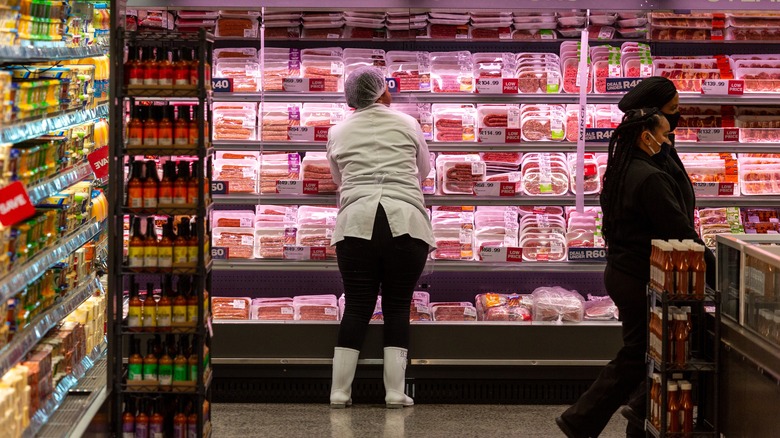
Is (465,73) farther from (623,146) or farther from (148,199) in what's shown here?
(148,199)

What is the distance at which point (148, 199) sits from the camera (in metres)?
4.33

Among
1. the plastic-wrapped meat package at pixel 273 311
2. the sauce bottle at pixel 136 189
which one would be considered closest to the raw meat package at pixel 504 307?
the plastic-wrapped meat package at pixel 273 311

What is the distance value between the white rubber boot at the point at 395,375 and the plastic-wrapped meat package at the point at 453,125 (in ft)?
4.38

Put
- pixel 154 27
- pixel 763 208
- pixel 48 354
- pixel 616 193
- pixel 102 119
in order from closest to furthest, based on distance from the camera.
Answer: pixel 48 354 < pixel 616 193 < pixel 102 119 < pixel 154 27 < pixel 763 208

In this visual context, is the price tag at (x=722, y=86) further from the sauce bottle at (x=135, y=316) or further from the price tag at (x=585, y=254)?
the sauce bottle at (x=135, y=316)

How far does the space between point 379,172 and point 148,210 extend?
1818 mm

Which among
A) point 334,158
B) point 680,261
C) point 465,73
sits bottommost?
point 680,261

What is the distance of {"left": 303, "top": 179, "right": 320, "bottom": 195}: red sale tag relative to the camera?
6.31 m

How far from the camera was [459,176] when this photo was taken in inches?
253

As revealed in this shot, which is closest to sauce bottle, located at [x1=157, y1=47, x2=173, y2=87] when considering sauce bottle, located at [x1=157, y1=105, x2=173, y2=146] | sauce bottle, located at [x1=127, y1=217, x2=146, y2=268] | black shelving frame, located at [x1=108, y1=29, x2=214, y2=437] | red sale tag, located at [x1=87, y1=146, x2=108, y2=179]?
black shelving frame, located at [x1=108, y1=29, x2=214, y2=437]

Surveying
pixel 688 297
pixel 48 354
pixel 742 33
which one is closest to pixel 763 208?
pixel 742 33

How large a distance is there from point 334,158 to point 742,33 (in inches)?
104

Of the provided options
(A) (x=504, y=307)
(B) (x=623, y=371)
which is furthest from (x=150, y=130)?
(A) (x=504, y=307)

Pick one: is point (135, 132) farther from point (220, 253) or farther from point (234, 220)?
point (234, 220)
